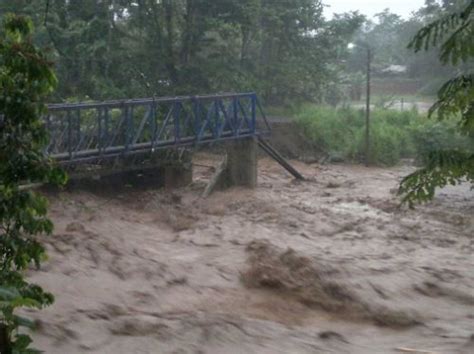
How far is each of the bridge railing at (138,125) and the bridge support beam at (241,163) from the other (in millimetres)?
289

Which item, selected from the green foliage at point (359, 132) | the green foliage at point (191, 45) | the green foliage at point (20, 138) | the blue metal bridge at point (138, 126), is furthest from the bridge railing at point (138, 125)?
the green foliage at point (20, 138)

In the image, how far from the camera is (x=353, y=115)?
24.6 meters

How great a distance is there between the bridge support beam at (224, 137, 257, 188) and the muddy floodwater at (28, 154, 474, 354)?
1.08 ft

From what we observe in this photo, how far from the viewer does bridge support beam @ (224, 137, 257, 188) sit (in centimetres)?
1686

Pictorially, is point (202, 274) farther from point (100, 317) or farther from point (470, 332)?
point (470, 332)

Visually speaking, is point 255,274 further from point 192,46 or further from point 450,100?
point 192,46

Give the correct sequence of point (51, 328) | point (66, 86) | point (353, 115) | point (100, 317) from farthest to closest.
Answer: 1. point (353, 115)
2. point (66, 86)
3. point (100, 317)
4. point (51, 328)

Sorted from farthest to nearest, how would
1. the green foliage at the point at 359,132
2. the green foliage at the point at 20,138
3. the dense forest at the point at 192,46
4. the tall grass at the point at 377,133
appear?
the green foliage at the point at 359,132 → the dense forest at the point at 192,46 → the tall grass at the point at 377,133 → the green foliage at the point at 20,138

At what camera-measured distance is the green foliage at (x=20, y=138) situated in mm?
4133

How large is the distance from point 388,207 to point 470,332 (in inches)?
300

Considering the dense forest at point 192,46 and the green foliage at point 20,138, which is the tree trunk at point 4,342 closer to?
the green foliage at point 20,138

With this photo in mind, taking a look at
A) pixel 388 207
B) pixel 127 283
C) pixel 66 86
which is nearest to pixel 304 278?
pixel 127 283

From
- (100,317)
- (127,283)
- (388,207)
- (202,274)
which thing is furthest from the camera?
(388,207)

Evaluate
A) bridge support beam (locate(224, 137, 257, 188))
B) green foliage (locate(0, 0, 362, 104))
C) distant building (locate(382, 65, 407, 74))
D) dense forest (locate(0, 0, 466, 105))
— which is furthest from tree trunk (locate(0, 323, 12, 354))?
distant building (locate(382, 65, 407, 74))
